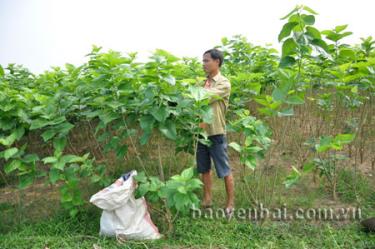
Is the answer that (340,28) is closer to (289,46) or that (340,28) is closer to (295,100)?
(289,46)

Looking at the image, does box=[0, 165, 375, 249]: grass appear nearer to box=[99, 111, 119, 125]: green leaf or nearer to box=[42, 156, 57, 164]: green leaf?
box=[42, 156, 57, 164]: green leaf

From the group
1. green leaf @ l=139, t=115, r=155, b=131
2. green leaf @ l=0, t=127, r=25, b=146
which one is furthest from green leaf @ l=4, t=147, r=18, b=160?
green leaf @ l=139, t=115, r=155, b=131

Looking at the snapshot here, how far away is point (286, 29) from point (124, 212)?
1.80 meters

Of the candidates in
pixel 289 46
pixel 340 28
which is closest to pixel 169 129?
pixel 289 46

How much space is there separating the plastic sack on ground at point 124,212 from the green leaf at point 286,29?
151 centimetres

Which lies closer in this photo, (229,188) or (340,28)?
(340,28)

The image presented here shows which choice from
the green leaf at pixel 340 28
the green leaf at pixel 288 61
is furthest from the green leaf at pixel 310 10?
the green leaf at pixel 340 28

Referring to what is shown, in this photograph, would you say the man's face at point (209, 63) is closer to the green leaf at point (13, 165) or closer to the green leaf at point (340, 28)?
the green leaf at point (340, 28)

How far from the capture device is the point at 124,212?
2625mm

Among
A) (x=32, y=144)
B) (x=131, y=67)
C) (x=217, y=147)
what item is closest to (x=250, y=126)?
(x=217, y=147)

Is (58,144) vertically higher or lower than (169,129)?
lower

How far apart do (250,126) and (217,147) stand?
1.66ft

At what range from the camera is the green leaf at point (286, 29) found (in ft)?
7.26

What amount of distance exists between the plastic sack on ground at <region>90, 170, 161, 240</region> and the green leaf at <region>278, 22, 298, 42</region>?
1.51 m
